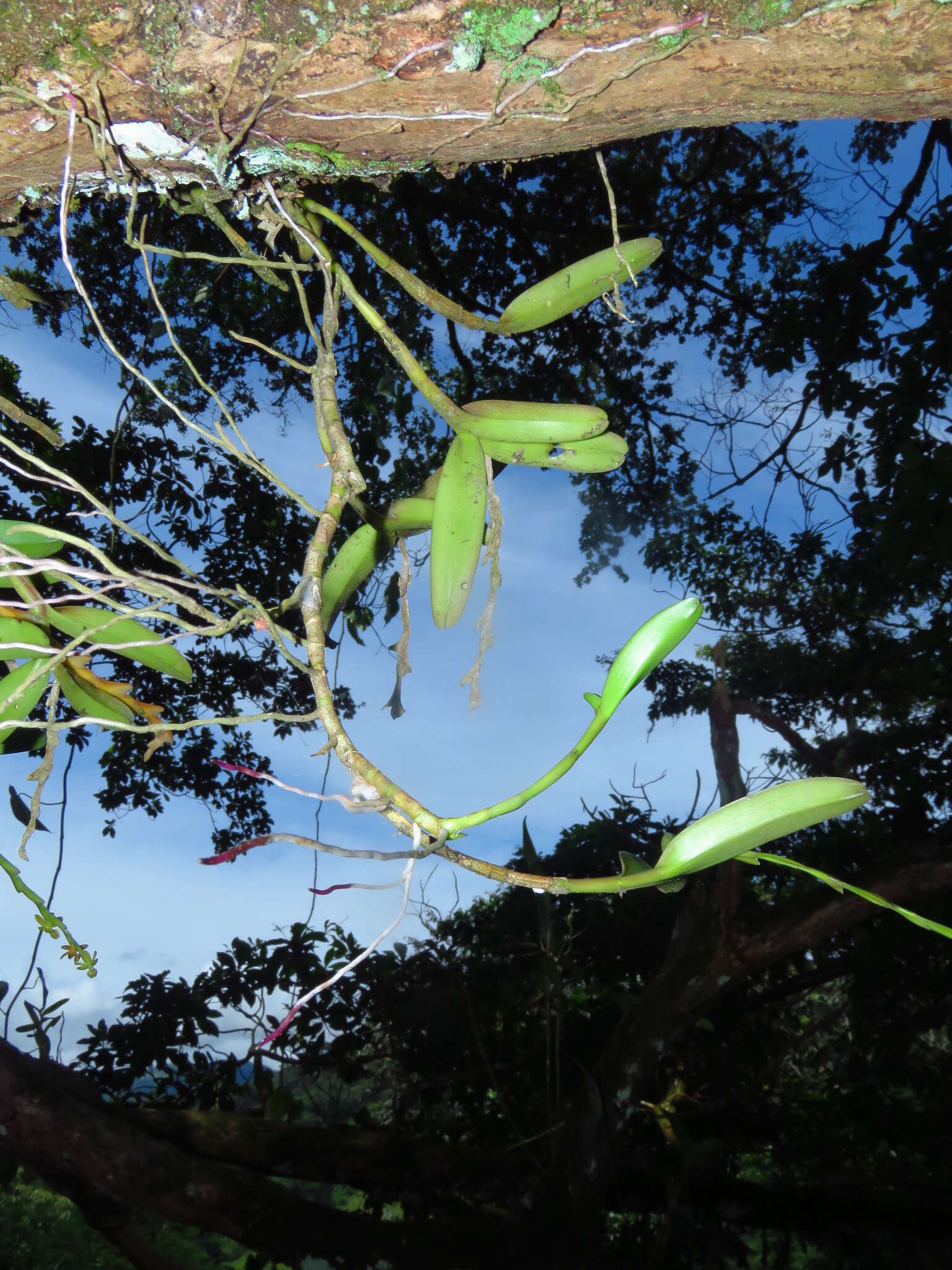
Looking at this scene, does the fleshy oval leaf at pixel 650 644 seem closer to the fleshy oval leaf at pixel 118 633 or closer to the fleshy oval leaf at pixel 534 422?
the fleshy oval leaf at pixel 534 422

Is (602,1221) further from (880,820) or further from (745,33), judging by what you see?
(745,33)

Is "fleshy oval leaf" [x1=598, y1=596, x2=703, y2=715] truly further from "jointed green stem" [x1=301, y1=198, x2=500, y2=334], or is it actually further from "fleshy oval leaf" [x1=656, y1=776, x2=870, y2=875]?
"jointed green stem" [x1=301, y1=198, x2=500, y2=334]

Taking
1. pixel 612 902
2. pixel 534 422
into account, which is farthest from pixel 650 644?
pixel 612 902

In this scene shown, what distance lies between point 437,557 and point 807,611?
9.46ft

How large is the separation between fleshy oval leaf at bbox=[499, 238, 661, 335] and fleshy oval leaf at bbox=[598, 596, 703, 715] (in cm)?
35

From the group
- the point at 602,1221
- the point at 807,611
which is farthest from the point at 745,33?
the point at 807,611

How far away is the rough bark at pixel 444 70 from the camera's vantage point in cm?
45

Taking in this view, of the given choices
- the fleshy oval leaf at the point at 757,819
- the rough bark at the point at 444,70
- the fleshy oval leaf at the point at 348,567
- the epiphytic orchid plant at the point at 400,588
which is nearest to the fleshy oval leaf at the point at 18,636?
the epiphytic orchid plant at the point at 400,588

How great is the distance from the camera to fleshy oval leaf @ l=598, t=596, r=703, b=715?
1.48ft

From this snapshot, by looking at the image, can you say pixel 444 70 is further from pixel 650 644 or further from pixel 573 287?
pixel 650 644

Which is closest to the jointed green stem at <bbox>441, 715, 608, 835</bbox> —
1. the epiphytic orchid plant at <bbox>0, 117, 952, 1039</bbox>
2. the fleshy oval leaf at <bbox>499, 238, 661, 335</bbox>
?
the epiphytic orchid plant at <bbox>0, 117, 952, 1039</bbox>

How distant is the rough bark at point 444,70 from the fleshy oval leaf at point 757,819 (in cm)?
47

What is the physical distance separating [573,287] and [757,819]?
20.2 inches

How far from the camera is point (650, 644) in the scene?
45 cm
